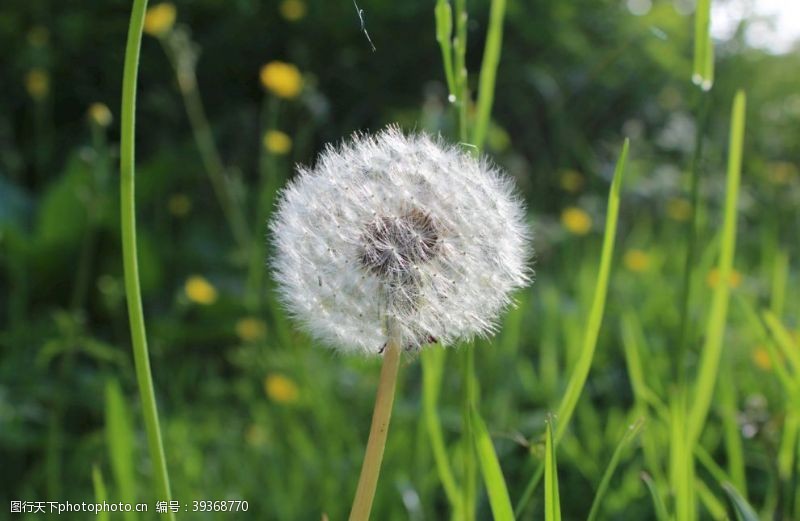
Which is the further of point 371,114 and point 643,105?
point 643,105

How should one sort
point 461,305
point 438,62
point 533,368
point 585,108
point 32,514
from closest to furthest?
point 461,305 → point 32,514 → point 533,368 → point 438,62 → point 585,108

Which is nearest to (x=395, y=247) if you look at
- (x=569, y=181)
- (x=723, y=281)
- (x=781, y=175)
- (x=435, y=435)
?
(x=435, y=435)

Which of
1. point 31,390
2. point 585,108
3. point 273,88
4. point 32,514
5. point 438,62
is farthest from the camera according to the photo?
point 585,108

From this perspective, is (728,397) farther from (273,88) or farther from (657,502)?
(273,88)

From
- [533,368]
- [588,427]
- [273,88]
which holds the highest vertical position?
[273,88]

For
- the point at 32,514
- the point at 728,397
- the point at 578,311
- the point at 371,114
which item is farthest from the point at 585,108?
A: the point at 32,514

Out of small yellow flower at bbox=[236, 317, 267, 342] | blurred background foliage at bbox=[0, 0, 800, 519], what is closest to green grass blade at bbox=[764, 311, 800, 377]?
blurred background foliage at bbox=[0, 0, 800, 519]

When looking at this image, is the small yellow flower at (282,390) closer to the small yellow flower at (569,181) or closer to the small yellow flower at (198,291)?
the small yellow flower at (198,291)
